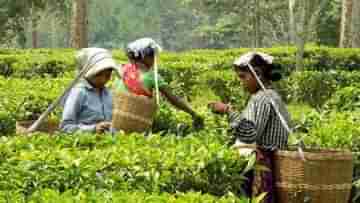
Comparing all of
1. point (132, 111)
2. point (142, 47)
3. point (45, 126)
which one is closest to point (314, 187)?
point (132, 111)

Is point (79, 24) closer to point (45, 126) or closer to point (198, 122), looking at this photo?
point (45, 126)

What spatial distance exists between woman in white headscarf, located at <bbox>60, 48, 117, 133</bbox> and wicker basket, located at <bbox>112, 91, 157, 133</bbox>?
0.16 m

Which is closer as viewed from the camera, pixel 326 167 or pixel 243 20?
pixel 326 167

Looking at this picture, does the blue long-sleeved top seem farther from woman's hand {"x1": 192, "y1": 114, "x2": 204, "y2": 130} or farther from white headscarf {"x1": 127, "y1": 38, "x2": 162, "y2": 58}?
woman's hand {"x1": 192, "y1": 114, "x2": 204, "y2": 130}

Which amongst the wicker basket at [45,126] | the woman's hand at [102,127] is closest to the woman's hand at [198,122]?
the woman's hand at [102,127]

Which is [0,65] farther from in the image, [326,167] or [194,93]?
[326,167]

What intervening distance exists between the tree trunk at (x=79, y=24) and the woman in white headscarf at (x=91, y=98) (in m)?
14.6

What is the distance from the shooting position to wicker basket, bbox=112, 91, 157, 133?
5.86 meters

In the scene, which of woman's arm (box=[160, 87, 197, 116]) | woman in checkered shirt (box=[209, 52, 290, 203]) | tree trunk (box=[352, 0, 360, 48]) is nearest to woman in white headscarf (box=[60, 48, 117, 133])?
woman's arm (box=[160, 87, 197, 116])

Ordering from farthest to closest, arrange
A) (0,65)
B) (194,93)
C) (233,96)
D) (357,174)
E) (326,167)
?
(0,65), (194,93), (233,96), (357,174), (326,167)

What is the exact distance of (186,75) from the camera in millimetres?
15023

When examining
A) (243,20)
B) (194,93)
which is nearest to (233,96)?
(194,93)

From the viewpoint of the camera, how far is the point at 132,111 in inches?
231

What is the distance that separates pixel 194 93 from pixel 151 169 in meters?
10.00
